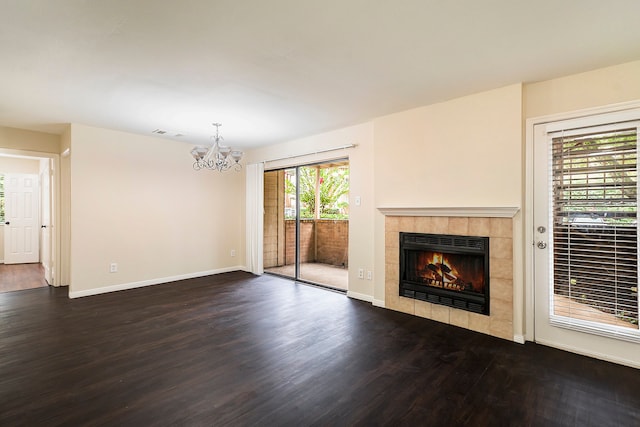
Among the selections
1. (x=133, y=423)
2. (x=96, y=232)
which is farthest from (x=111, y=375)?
(x=96, y=232)

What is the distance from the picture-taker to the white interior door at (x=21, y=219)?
6.96 m

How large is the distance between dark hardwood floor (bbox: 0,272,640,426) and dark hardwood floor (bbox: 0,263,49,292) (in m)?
1.53

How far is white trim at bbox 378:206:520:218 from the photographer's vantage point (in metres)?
3.02

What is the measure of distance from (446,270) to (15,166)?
9.18 metres

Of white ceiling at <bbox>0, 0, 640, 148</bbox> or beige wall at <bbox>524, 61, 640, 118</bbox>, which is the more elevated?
white ceiling at <bbox>0, 0, 640, 148</bbox>

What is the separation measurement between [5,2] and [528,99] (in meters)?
4.01

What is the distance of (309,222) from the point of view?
6965mm

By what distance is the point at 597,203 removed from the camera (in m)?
2.66

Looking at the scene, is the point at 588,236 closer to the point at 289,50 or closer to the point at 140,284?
the point at 289,50

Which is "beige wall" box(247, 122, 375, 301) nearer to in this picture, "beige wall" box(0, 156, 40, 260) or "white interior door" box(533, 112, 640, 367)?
"white interior door" box(533, 112, 640, 367)

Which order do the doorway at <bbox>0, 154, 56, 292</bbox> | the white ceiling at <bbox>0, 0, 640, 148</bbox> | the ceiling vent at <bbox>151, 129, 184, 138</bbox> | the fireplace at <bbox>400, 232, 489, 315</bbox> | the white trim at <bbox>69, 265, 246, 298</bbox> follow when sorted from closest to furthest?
the white ceiling at <bbox>0, 0, 640, 148</bbox>, the fireplace at <bbox>400, 232, 489, 315</bbox>, the white trim at <bbox>69, 265, 246, 298</bbox>, the ceiling vent at <bbox>151, 129, 184, 138</bbox>, the doorway at <bbox>0, 154, 56, 292</bbox>

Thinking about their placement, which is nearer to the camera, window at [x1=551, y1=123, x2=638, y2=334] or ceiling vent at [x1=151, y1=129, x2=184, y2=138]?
window at [x1=551, y1=123, x2=638, y2=334]

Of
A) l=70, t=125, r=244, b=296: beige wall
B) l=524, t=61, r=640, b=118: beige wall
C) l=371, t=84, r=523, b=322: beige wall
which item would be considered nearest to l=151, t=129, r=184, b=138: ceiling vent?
l=70, t=125, r=244, b=296: beige wall

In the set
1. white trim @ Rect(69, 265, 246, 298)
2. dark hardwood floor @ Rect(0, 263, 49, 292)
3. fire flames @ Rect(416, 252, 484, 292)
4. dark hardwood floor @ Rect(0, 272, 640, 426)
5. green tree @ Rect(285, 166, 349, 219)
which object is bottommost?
dark hardwood floor @ Rect(0, 272, 640, 426)
